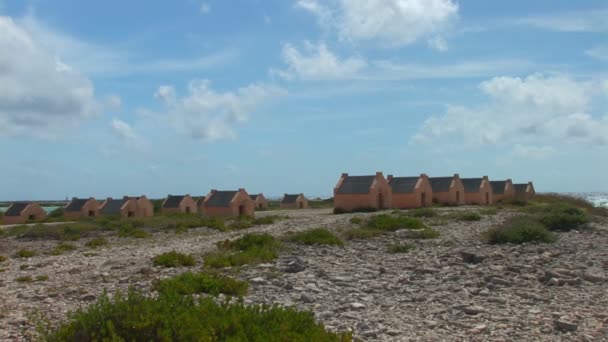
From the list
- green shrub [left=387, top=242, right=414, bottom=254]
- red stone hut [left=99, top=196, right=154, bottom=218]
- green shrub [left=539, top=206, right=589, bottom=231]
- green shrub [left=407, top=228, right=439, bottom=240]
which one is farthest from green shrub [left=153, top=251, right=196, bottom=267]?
red stone hut [left=99, top=196, right=154, bottom=218]

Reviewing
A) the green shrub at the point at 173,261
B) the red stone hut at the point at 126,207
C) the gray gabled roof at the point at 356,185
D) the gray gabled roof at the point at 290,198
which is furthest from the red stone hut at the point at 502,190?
the green shrub at the point at 173,261

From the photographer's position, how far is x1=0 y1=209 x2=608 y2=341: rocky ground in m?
9.41

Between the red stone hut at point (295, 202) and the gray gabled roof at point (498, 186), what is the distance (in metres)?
23.8

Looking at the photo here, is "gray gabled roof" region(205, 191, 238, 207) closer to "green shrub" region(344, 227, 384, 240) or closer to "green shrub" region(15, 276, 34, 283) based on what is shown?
"green shrub" region(344, 227, 384, 240)

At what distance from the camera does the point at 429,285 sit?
43.6ft

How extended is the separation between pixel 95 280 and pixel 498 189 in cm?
5797

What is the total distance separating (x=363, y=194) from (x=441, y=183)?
1137 centimetres

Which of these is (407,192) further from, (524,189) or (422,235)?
(422,235)

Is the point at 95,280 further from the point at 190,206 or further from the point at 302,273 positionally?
the point at 190,206

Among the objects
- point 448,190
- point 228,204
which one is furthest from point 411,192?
point 228,204

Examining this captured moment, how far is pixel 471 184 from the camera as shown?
6100cm

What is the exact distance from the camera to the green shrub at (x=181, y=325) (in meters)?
6.50

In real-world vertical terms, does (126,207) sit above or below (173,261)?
above

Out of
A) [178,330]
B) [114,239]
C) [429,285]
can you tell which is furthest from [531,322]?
[114,239]
